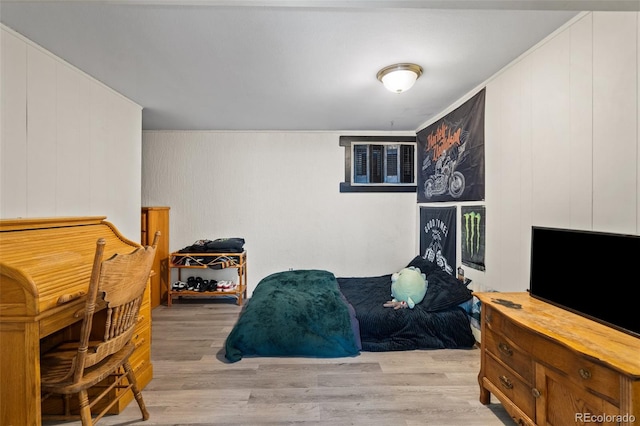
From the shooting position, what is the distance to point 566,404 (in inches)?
51.1

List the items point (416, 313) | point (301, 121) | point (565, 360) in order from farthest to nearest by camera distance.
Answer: point (301, 121), point (416, 313), point (565, 360)

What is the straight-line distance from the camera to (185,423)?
177 cm

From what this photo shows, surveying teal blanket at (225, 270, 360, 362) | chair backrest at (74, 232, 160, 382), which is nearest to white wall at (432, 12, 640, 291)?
teal blanket at (225, 270, 360, 362)

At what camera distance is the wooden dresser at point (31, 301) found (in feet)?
4.24

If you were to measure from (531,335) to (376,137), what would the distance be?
3.36 m

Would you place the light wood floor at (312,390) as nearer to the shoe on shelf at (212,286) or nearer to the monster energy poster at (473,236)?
the monster energy poster at (473,236)

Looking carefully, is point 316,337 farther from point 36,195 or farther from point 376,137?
point 376,137

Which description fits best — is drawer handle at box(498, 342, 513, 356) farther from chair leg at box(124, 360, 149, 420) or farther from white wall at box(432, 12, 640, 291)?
chair leg at box(124, 360, 149, 420)

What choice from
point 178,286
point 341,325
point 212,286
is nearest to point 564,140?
point 341,325

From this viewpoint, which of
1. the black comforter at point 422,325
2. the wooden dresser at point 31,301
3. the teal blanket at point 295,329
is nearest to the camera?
the wooden dresser at point 31,301

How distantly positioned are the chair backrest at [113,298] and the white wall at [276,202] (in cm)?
265

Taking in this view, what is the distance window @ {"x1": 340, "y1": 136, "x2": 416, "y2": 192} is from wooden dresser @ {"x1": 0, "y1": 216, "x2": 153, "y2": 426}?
330cm

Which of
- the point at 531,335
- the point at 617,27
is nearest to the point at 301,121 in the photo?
the point at 617,27

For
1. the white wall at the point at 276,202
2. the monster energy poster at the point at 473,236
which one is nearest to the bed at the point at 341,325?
the monster energy poster at the point at 473,236
